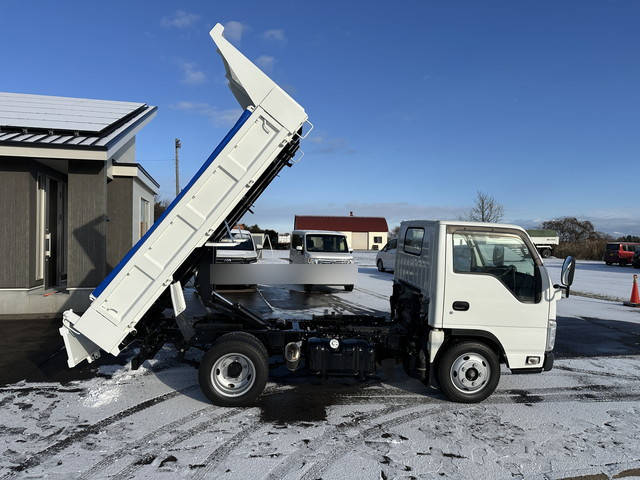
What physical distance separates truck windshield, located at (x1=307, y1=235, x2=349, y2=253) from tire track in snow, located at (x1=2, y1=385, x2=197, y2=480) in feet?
33.1

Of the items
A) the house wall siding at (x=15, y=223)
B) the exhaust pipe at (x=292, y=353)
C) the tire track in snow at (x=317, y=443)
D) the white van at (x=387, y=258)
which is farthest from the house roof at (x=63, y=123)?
the white van at (x=387, y=258)

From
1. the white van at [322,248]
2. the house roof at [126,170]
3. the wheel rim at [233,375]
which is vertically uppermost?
the house roof at [126,170]

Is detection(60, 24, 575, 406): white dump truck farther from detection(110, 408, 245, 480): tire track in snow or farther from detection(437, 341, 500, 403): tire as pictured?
detection(110, 408, 245, 480): tire track in snow

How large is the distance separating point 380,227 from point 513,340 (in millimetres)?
57046

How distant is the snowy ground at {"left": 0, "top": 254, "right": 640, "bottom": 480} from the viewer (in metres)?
3.55

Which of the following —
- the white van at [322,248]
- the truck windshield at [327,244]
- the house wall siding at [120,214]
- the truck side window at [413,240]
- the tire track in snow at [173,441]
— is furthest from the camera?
the truck windshield at [327,244]

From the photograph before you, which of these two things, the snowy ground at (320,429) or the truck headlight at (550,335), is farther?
the truck headlight at (550,335)

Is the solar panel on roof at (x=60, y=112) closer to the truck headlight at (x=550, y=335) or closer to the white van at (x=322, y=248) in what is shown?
the white van at (x=322, y=248)

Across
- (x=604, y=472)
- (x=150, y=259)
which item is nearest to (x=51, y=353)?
(x=150, y=259)

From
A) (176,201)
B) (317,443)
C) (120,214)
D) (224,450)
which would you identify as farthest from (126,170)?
(317,443)

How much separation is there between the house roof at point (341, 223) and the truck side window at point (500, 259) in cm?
5480

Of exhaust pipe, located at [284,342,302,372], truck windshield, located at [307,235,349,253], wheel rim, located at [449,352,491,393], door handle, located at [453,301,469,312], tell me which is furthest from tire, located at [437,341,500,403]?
truck windshield, located at [307,235,349,253]

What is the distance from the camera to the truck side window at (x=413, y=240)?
549 cm

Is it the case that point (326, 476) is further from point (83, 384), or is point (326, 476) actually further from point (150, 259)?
point (83, 384)
